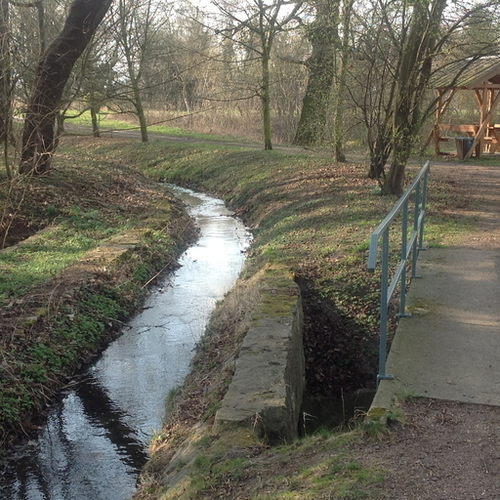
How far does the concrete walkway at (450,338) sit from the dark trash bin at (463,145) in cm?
1352

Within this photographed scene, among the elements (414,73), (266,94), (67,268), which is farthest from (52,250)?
(266,94)

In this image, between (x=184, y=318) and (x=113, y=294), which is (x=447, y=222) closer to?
(x=184, y=318)

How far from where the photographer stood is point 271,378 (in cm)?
518

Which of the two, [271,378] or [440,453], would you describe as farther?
[271,378]

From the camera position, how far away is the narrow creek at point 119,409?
509cm

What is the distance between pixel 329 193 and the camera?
45.5 ft

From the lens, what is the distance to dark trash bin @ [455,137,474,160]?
2020 centimetres

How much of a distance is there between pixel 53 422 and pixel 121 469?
1.12 metres

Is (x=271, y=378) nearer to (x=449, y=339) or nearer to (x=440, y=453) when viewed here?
(x=449, y=339)

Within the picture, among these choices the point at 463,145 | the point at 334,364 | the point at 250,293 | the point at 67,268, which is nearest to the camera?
the point at 334,364

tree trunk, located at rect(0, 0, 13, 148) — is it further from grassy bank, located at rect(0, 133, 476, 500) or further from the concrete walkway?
the concrete walkway

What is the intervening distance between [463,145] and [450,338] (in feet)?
53.0

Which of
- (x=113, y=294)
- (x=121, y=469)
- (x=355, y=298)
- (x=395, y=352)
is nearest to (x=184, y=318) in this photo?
(x=113, y=294)

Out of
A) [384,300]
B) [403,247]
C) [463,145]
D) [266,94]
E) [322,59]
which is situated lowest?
[384,300]
